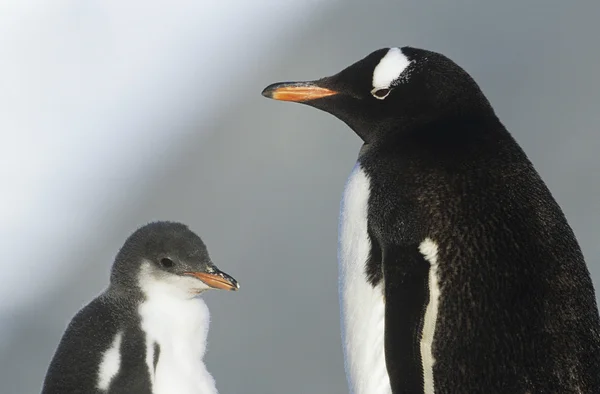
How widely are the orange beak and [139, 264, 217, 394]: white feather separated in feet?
0.07

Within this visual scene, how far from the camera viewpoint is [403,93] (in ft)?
6.28

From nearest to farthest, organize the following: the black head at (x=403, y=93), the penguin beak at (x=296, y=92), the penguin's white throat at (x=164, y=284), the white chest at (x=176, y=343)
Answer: the black head at (x=403, y=93), the penguin beak at (x=296, y=92), the white chest at (x=176, y=343), the penguin's white throat at (x=164, y=284)

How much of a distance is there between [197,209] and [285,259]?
7.72 ft

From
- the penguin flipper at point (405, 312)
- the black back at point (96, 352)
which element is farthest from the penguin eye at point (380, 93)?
the black back at point (96, 352)

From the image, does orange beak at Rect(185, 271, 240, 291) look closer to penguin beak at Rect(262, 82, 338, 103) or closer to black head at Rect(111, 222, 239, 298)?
black head at Rect(111, 222, 239, 298)

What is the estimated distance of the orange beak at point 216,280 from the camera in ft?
8.19

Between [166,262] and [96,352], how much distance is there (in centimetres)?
33

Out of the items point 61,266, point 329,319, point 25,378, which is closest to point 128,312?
point 25,378

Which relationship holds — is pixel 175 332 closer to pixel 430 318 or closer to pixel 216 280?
pixel 216 280

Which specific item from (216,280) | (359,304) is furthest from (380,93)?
(216,280)

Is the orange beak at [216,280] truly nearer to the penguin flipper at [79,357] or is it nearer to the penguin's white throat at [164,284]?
the penguin's white throat at [164,284]

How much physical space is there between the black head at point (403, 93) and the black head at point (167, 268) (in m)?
0.68

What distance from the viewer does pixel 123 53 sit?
656 inches

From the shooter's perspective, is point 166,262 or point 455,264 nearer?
point 455,264
